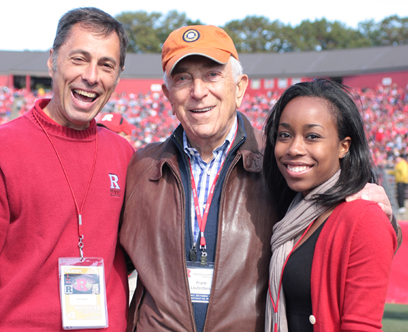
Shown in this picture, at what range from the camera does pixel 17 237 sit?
223cm

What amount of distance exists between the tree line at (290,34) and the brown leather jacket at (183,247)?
6556 centimetres

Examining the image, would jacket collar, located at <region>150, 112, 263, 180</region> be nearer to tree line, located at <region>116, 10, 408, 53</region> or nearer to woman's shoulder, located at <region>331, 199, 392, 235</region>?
woman's shoulder, located at <region>331, 199, 392, 235</region>

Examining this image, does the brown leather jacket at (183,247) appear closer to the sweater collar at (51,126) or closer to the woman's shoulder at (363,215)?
the sweater collar at (51,126)

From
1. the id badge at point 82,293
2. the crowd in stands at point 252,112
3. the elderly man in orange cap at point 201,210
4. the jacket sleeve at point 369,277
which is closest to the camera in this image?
the jacket sleeve at point 369,277

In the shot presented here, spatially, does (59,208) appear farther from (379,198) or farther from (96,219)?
(379,198)

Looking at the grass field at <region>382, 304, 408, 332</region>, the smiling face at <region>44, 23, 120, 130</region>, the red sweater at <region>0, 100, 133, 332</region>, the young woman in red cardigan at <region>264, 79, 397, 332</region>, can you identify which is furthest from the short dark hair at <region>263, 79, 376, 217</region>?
the grass field at <region>382, 304, 408, 332</region>

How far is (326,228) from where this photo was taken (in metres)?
2.02

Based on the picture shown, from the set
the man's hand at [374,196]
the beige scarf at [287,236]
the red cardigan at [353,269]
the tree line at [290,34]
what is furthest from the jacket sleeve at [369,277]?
the tree line at [290,34]

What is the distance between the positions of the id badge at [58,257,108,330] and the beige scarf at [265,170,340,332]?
898 mm

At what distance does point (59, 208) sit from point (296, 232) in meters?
1.25

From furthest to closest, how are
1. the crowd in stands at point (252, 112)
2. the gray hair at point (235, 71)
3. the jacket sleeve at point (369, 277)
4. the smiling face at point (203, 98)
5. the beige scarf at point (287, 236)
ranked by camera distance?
the crowd in stands at point (252, 112) < the gray hair at point (235, 71) < the smiling face at point (203, 98) < the beige scarf at point (287, 236) < the jacket sleeve at point (369, 277)

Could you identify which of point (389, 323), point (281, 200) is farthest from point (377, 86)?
point (281, 200)

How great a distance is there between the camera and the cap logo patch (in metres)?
2.57

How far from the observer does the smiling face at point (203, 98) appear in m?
2.59
